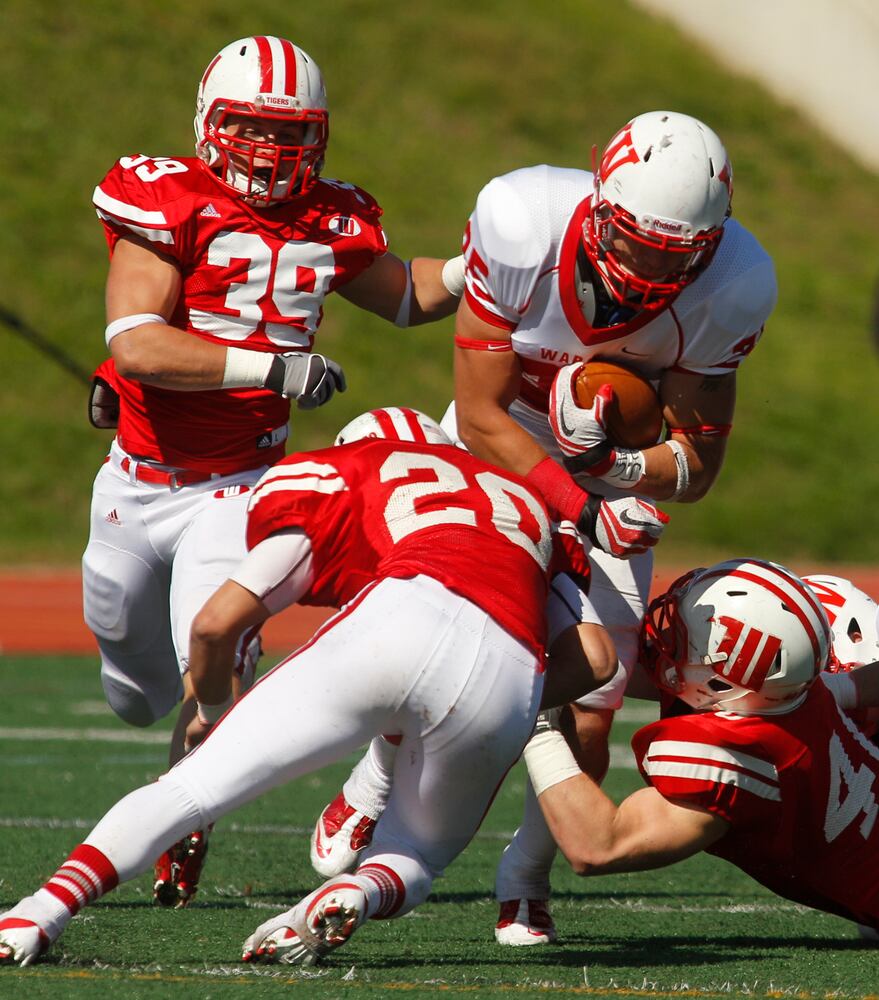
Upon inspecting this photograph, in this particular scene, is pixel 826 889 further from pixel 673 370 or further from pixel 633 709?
pixel 633 709

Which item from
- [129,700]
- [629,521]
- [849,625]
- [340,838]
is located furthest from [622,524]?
[129,700]

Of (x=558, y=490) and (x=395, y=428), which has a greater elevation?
(x=395, y=428)

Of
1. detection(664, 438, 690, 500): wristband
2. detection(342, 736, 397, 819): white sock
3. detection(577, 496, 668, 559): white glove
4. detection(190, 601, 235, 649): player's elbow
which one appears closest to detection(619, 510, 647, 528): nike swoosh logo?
detection(577, 496, 668, 559): white glove

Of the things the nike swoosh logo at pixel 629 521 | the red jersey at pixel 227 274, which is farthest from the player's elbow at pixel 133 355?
the nike swoosh logo at pixel 629 521

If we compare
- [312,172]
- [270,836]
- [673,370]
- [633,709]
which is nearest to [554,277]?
[673,370]

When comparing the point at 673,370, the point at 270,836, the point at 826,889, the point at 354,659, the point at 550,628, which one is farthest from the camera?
the point at 270,836

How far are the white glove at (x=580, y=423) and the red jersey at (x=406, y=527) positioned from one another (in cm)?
58

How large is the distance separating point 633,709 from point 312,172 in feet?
15.6

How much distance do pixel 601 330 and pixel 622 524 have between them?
480 mm

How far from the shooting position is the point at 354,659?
3006 mm

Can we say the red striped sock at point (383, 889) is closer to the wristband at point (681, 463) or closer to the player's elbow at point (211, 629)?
the player's elbow at point (211, 629)

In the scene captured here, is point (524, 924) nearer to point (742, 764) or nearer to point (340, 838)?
point (340, 838)

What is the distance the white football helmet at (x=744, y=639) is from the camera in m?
3.44

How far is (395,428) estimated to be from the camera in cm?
360
